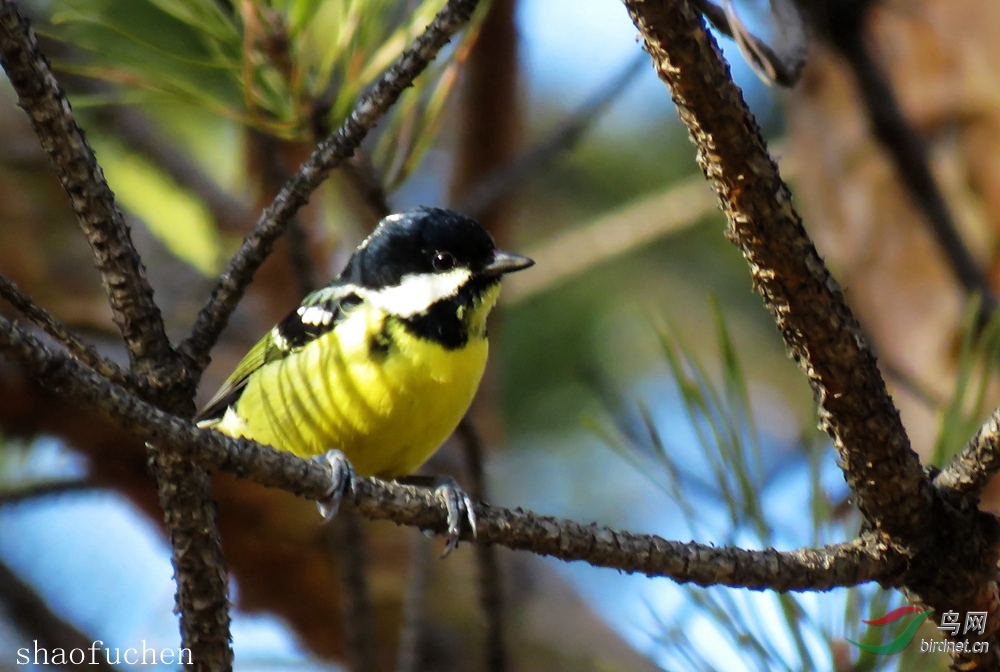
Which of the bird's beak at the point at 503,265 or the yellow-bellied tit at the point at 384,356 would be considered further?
the bird's beak at the point at 503,265

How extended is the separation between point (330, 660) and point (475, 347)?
5.39ft

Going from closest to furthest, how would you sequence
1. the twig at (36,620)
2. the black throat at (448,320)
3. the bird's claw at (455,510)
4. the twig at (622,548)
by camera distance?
the twig at (622,548), the bird's claw at (455,510), the black throat at (448,320), the twig at (36,620)

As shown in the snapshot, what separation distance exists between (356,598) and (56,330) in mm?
1582

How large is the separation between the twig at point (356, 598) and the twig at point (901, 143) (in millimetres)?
1695

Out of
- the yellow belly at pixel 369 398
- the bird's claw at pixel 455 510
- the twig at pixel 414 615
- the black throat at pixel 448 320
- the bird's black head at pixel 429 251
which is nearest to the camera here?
the bird's claw at pixel 455 510

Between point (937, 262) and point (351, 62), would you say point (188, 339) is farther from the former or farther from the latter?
point (937, 262)

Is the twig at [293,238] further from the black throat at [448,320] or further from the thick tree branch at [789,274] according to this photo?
the thick tree branch at [789,274]

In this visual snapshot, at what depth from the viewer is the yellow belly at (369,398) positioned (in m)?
2.21

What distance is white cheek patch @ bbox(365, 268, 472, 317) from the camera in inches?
95.6

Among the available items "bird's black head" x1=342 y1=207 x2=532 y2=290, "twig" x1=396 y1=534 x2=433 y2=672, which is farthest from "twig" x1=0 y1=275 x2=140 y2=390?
"twig" x1=396 y1=534 x2=433 y2=672

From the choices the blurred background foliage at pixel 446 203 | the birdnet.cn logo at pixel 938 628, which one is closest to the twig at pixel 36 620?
the blurred background foliage at pixel 446 203

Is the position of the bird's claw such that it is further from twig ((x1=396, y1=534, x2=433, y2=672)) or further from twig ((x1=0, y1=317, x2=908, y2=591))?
twig ((x1=396, y1=534, x2=433, y2=672))

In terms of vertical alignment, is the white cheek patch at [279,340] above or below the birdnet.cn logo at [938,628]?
above

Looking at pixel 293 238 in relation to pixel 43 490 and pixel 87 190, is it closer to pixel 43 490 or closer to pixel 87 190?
pixel 43 490
